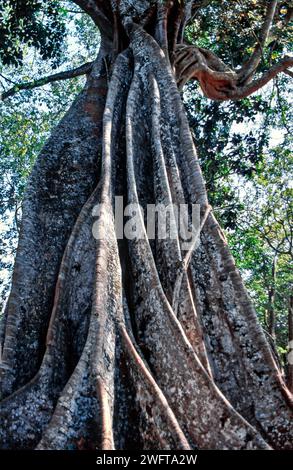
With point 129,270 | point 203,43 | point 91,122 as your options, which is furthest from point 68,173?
point 203,43

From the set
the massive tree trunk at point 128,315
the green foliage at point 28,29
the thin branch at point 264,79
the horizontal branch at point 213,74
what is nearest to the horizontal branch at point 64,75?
the green foliage at point 28,29

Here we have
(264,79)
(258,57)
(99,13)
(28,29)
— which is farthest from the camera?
(28,29)

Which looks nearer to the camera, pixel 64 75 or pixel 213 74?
pixel 213 74

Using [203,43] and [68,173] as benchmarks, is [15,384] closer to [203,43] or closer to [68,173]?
[68,173]

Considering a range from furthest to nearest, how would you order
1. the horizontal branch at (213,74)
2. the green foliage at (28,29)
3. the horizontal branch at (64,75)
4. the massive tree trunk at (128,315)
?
the green foliage at (28,29)
the horizontal branch at (64,75)
the horizontal branch at (213,74)
the massive tree trunk at (128,315)

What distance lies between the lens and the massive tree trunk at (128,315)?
7.22 ft

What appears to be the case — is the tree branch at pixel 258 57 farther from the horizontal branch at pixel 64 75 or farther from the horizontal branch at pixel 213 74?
the horizontal branch at pixel 64 75

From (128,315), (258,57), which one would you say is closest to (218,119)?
(258,57)

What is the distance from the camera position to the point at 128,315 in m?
2.75

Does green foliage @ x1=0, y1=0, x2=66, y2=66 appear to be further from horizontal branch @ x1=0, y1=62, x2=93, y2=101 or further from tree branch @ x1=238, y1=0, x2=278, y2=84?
tree branch @ x1=238, y1=0, x2=278, y2=84

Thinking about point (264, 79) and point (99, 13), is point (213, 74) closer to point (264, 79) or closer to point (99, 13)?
point (264, 79)

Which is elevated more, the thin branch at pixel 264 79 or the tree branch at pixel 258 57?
the tree branch at pixel 258 57
